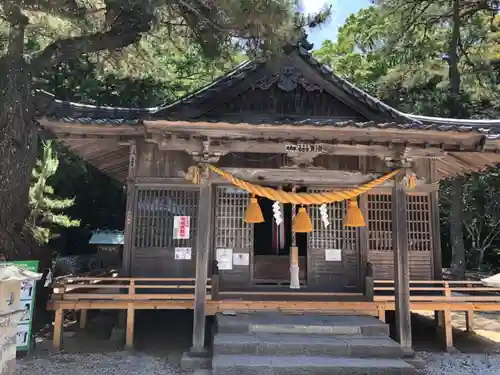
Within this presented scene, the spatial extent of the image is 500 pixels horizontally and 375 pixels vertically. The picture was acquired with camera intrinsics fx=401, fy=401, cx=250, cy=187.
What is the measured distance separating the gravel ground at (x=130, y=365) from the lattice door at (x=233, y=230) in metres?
2.65

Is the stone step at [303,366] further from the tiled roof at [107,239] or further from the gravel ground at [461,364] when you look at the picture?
the tiled roof at [107,239]

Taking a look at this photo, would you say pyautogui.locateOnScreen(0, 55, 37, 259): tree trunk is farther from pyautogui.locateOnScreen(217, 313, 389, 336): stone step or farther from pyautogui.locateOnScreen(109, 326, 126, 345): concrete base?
pyautogui.locateOnScreen(217, 313, 389, 336): stone step

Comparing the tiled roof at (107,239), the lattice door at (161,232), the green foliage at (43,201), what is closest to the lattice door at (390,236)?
the lattice door at (161,232)

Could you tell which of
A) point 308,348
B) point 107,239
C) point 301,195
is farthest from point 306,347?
point 107,239

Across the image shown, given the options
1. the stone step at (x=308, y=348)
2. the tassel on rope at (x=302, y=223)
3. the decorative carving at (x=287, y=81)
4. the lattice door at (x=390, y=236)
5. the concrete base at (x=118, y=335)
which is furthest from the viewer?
the lattice door at (x=390, y=236)

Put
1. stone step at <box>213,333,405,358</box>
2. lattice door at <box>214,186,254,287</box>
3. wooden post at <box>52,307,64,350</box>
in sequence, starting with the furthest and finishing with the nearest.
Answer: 1. lattice door at <box>214,186,254,287</box>
2. wooden post at <box>52,307,64,350</box>
3. stone step at <box>213,333,405,358</box>

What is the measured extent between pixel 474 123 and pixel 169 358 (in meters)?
8.35

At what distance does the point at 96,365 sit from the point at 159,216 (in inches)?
136

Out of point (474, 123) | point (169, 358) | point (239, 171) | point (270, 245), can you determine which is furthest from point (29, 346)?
point (474, 123)

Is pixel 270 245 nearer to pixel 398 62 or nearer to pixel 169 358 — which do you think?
pixel 169 358

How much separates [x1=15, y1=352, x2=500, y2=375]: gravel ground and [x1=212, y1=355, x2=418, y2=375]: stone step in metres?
0.88

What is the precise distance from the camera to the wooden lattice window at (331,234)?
9.53 meters

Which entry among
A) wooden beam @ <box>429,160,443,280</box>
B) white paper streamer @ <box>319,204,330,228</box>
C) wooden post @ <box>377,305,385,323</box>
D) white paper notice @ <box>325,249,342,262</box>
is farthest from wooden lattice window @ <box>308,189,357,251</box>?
wooden beam @ <box>429,160,443,280</box>

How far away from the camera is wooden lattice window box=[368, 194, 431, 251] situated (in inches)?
383
